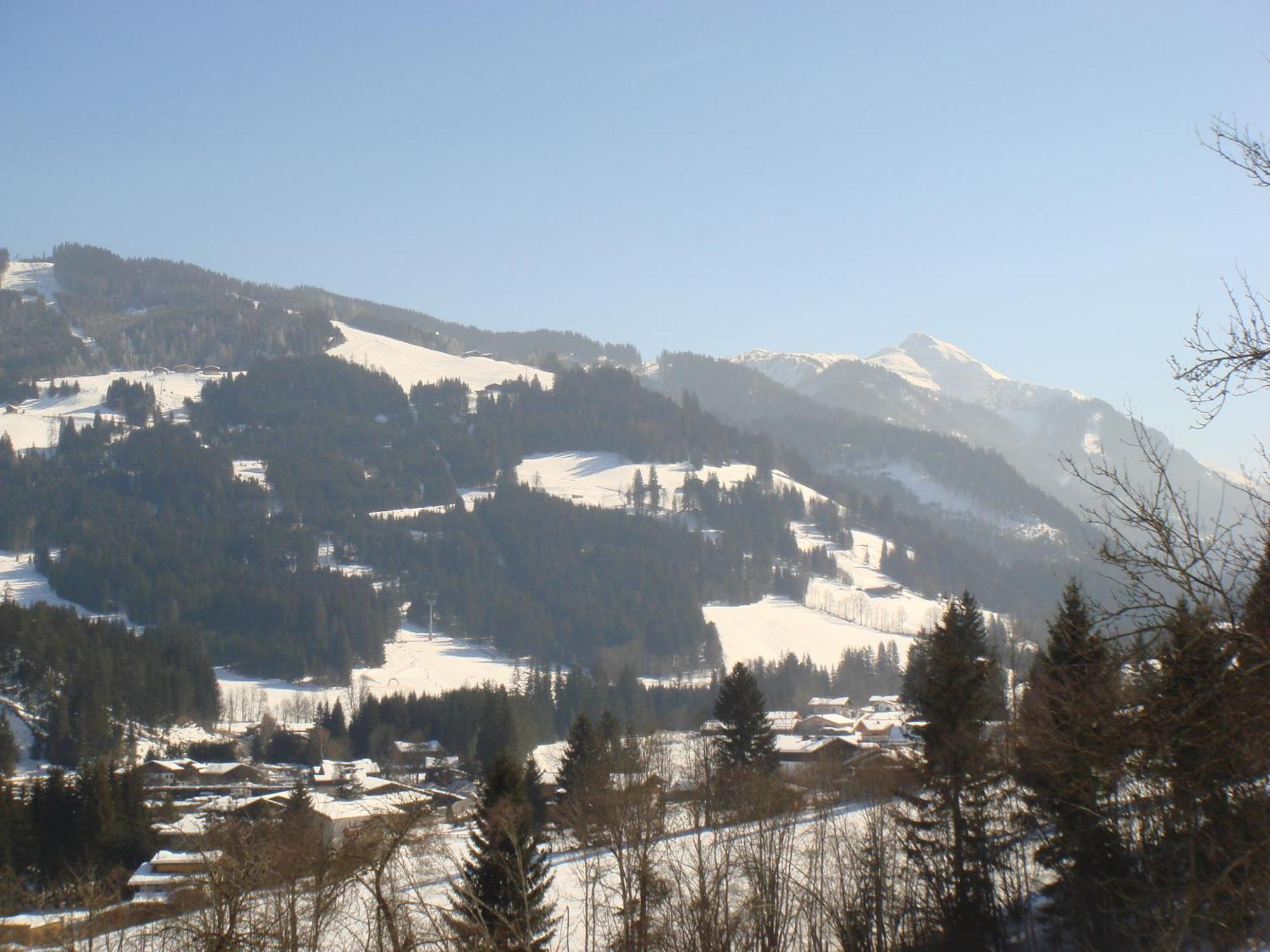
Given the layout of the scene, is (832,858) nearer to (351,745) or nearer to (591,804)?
(591,804)

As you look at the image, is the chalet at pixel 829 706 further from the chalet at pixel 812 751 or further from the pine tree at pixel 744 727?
the pine tree at pixel 744 727

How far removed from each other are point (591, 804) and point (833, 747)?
121ft

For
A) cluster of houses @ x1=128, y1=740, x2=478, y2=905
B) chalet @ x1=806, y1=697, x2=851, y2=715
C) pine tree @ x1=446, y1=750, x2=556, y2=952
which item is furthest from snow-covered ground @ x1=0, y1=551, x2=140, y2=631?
pine tree @ x1=446, y1=750, x2=556, y2=952

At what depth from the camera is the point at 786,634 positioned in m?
174

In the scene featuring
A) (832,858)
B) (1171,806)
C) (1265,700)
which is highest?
(1265,700)

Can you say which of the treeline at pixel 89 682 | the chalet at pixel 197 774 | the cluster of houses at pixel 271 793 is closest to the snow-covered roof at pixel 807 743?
the cluster of houses at pixel 271 793

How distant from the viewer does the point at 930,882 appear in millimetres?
28625

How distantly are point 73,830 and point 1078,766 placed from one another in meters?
47.6

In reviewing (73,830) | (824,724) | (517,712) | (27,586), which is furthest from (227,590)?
(73,830)

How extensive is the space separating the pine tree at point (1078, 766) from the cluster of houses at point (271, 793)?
1819cm

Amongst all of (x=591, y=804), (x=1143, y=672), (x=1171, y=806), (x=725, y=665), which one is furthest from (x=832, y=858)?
(x=725, y=665)

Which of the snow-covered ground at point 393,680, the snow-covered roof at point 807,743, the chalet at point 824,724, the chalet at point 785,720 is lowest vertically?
the snow-covered ground at point 393,680

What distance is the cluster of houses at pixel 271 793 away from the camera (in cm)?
4022

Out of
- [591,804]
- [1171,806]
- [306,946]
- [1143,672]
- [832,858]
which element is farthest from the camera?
[832,858]
